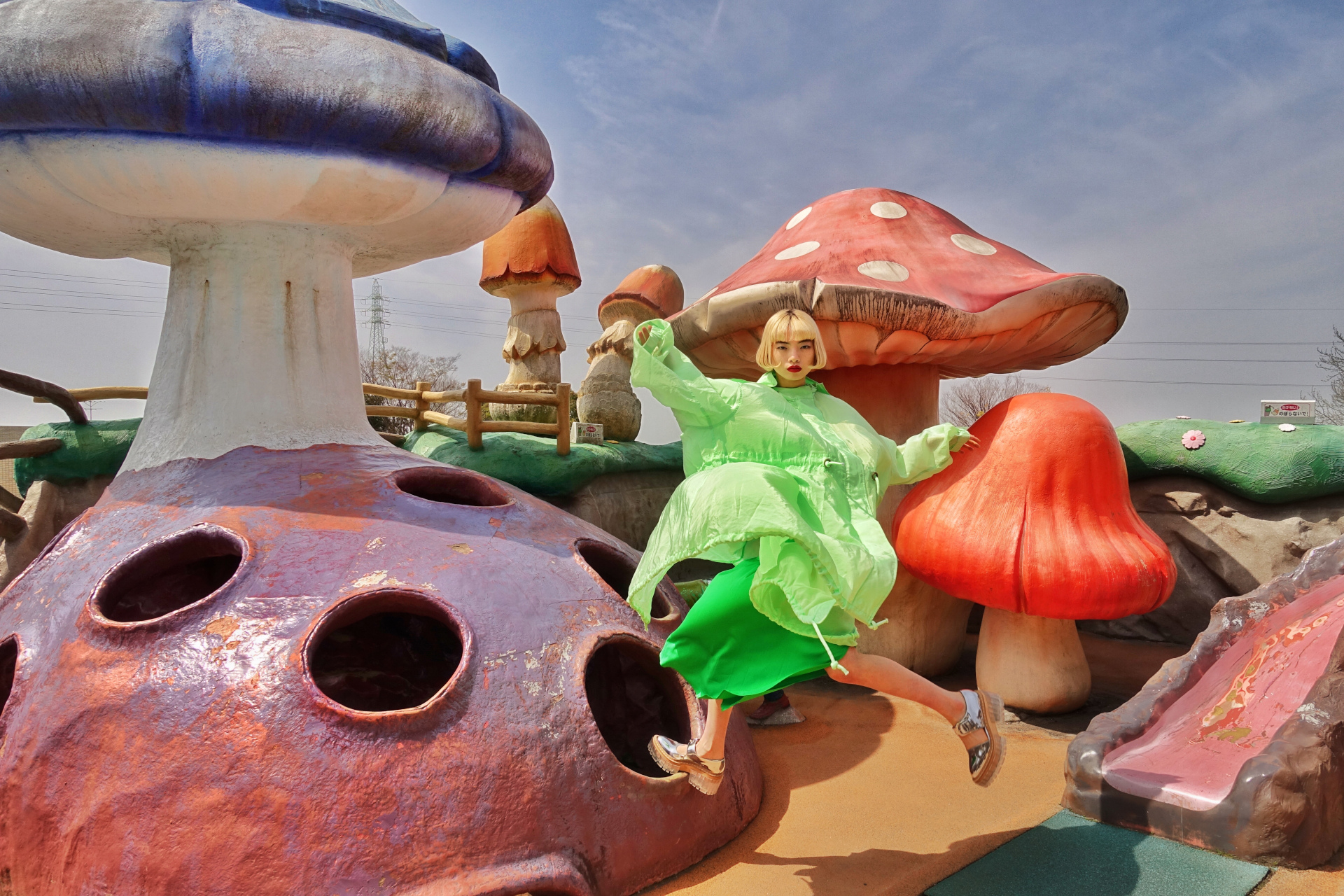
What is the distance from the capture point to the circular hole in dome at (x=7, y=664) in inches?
117

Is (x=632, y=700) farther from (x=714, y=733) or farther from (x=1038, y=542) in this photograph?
(x=1038, y=542)

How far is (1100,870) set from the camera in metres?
2.76

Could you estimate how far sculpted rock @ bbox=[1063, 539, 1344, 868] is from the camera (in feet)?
Result: 8.87

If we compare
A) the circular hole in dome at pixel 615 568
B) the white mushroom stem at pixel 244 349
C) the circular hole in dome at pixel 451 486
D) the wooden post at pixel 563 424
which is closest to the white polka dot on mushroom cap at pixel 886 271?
the circular hole in dome at pixel 615 568

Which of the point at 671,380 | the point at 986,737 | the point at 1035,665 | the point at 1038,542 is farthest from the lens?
the point at 1035,665

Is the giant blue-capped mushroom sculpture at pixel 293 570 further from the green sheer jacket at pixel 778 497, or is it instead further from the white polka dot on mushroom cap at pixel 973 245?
the white polka dot on mushroom cap at pixel 973 245

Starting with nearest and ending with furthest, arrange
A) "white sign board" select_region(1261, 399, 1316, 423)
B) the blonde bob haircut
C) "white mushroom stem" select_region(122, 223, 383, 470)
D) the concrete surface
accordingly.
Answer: the concrete surface → the blonde bob haircut → "white mushroom stem" select_region(122, 223, 383, 470) → "white sign board" select_region(1261, 399, 1316, 423)

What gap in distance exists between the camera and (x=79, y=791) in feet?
8.23

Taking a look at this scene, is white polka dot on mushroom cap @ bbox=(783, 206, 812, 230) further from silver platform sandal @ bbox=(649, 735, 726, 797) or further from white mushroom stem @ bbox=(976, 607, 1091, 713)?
silver platform sandal @ bbox=(649, 735, 726, 797)

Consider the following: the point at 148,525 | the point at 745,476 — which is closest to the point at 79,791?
the point at 148,525

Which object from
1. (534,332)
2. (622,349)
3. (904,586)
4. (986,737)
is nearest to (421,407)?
(622,349)

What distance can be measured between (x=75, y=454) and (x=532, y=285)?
17.0ft

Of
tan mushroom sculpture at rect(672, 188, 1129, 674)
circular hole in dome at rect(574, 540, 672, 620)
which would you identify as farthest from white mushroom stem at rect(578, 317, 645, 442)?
circular hole in dome at rect(574, 540, 672, 620)

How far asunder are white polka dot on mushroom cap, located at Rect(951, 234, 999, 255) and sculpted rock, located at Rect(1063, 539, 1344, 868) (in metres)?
2.32
